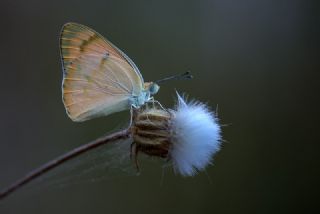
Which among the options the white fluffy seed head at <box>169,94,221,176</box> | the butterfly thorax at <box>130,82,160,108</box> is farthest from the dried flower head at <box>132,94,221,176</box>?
the butterfly thorax at <box>130,82,160,108</box>

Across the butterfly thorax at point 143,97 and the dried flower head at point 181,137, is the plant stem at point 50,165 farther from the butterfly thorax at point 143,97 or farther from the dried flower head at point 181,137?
the butterfly thorax at point 143,97

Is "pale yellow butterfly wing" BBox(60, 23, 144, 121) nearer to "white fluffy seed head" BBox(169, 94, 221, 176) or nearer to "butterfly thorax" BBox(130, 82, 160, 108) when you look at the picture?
"butterfly thorax" BBox(130, 82, 160, 108)

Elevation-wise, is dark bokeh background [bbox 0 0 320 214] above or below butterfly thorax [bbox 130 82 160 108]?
below

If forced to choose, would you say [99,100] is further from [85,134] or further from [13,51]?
[13,51]

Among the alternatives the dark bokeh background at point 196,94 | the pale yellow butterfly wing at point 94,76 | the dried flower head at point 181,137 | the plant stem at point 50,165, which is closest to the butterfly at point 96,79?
the pale yellow butterfly wing at point 94,76

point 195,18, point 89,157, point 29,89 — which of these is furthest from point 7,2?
point 89,157

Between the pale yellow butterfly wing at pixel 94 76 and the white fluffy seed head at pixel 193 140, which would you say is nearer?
the white fluffy seed head at pixel 193 140
